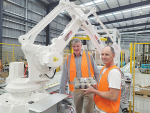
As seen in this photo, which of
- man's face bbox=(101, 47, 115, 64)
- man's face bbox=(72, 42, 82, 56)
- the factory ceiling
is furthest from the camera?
the factory ceiling

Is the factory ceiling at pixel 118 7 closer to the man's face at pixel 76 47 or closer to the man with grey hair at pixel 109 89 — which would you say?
the man's face at pixel 76 47

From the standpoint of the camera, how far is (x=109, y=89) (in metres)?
1.55

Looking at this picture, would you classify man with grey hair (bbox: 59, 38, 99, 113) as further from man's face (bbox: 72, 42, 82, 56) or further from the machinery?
→ the machinery

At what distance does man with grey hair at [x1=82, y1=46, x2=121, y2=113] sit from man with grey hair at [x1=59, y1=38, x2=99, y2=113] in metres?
0.86

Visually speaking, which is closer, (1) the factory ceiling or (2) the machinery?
(2) the machinery

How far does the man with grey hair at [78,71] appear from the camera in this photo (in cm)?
256

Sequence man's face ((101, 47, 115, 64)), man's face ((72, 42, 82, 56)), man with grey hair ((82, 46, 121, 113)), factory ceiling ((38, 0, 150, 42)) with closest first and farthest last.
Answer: man with grey hair ((82, 46, 121, 113)) < man's face ((101, 47, 115, 64)) < man's face ((72, 42, 82, 56)) < factory ceiling ((38, 0, 150, 42))

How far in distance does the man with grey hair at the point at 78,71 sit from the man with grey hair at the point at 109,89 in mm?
855

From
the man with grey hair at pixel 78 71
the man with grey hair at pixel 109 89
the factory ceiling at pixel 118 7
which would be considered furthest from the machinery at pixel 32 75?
the factory ceiling at pixel 118 7

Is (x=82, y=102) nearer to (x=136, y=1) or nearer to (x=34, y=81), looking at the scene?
(x=34, y=81)

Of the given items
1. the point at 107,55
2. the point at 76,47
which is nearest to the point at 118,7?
the point at 76,47

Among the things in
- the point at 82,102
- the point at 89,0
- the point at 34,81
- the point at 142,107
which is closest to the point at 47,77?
the point at 34,81

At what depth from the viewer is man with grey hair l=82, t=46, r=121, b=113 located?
58.2 inches

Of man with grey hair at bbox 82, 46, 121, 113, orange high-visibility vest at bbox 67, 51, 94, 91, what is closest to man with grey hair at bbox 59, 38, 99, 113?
orange high-visibility vest at bbox 67, 51, 94, 91
